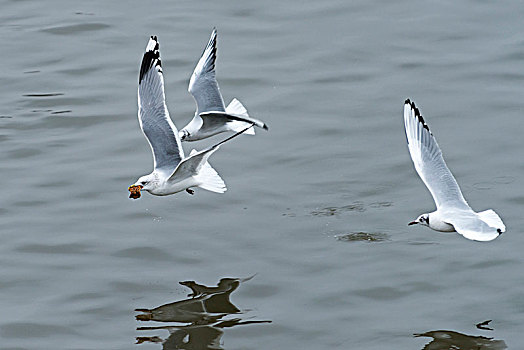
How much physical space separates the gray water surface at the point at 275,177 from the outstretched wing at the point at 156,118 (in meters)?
0.77

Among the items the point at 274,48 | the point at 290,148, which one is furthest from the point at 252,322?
the point at 274,48

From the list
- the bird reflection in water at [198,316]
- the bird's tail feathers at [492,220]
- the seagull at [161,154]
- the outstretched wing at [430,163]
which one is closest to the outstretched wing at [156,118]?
the seagull at [161,154]

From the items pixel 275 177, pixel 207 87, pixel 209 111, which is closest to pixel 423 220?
pixel 275 177

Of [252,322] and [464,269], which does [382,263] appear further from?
[252,322]

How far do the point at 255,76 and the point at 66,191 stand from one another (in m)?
3.34

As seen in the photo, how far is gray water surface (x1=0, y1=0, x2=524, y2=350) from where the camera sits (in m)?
8.15

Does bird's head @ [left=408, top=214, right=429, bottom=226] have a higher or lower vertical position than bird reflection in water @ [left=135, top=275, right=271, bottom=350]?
higher

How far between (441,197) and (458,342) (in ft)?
4.36

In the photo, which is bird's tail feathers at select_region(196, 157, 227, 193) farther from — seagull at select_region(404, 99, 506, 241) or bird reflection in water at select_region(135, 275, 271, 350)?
seagull at select_region(404, 99, 506, 241)

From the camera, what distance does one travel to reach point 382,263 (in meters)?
8.79

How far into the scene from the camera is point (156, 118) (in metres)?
9.29

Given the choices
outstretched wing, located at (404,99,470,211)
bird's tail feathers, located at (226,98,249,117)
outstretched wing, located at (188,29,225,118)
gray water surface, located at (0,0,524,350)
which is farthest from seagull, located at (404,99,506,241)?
outstretched wing, located at (188,29,225,118)

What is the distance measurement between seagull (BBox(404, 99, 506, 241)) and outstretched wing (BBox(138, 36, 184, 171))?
76.5 inches

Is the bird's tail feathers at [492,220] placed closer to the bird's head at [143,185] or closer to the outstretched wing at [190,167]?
the outstretched wing at [190,167]
